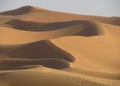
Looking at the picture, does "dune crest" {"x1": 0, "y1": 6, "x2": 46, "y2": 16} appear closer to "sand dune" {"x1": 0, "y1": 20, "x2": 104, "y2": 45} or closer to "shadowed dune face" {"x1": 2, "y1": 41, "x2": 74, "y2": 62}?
"sand dune" {"x1": 0, "y1": 20, "x2": 104, "y2": 45}

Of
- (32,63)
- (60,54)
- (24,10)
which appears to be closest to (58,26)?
(24,10)

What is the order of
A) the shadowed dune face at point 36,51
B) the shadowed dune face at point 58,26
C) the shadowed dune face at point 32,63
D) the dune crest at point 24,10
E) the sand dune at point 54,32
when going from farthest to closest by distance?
the dune crest at point 24,10
the shadowed dune face at point 58,26
the sand dune at point 54,32
the shadowed dune face at point 36,51
the shadowed dune face at point 32,63

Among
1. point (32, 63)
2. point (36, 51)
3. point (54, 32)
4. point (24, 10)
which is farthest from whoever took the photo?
point (24, 10)

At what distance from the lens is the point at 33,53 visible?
35.0ft

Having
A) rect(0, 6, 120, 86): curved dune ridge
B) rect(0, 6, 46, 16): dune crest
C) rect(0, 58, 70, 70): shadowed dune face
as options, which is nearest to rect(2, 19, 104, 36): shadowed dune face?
rect(0, 6, 120, 86): curved dune ridge

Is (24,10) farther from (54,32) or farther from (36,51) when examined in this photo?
(36,51)

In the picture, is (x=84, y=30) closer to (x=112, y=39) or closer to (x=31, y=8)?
(x=112, y=39)

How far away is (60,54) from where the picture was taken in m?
10.1

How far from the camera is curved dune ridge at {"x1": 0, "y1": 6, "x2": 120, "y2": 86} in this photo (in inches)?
233

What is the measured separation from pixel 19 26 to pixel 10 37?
3.16 m

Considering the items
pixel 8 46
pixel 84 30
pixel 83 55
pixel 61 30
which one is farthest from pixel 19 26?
pixel 83 55

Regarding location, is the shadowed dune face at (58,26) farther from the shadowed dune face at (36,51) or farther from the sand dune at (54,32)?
the shadowed dune face at (36,51)

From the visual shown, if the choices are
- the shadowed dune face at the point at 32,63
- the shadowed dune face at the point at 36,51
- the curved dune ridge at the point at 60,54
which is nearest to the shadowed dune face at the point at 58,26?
the curved dune ridge at the point at 60,54

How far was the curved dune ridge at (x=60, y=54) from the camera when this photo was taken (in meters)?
5.93
